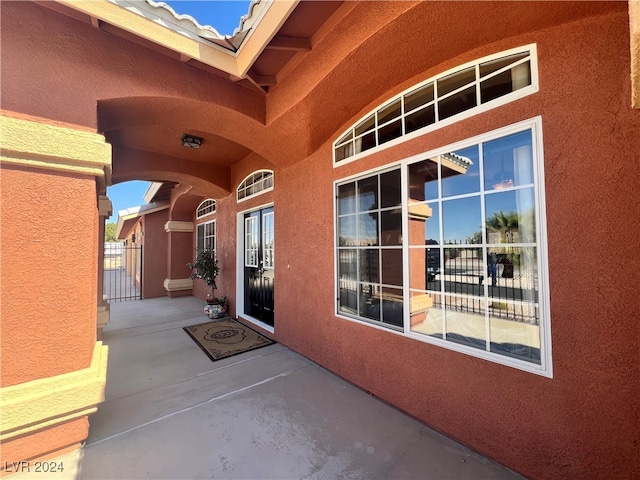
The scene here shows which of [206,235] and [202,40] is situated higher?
[202,40]

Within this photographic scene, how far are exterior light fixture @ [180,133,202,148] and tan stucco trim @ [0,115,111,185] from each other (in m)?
2.36

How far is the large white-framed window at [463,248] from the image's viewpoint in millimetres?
1961

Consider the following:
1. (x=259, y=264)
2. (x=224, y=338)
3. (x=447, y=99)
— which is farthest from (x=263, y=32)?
(x=224, y=338)

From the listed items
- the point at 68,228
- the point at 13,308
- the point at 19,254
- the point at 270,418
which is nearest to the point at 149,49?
the point at 68,228

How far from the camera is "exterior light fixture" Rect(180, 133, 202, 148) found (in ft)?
14.8

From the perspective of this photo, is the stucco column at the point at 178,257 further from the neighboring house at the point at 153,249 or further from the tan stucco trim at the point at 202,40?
the tan stucco trim at the point at 202,40

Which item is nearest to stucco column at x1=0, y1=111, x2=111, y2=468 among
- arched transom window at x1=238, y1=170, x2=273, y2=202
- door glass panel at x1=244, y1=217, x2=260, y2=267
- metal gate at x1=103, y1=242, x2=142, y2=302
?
arched transom window at x1=238, y1=170, x2=273, y2=202

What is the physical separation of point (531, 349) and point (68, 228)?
371 cm

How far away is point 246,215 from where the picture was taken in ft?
19.9

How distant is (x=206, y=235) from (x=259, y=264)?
12.0 ft

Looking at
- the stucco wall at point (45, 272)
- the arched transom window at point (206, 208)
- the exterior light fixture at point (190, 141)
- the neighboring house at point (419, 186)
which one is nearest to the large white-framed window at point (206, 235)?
the arched transom window at point (206, 208)

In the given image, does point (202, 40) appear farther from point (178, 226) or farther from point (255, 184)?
point (178, 226)

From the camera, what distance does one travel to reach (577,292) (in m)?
1.71

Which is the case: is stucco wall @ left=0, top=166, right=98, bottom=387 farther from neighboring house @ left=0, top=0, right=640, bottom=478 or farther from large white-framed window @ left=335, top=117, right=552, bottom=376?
large white-framed window @ left=335, top=117, right=552, bottom=376
